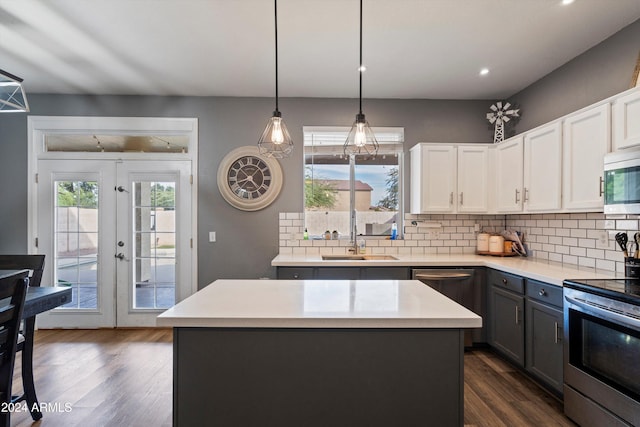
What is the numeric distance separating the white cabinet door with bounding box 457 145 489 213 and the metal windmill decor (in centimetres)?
31

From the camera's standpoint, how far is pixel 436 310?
1.47 m

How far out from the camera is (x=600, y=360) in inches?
73.8

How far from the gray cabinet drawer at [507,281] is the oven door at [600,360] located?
0.53 m

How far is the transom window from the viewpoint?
12.9 feet

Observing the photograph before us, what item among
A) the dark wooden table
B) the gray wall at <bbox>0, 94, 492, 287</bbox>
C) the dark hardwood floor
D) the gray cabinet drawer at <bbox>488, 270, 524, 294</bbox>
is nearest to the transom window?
the gray wall at <bbox>0, 94, 492, 287</bbox>

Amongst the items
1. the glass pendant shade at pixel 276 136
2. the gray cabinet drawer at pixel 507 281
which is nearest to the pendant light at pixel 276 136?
the glass pendant shade at pixel 276 136

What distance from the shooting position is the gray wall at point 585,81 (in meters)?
2.38

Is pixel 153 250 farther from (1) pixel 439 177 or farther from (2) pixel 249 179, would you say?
(1) pixel 439 177

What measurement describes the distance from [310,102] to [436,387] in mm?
3257

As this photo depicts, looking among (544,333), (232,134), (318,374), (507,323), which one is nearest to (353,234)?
(507,323)

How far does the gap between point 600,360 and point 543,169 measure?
1577 mm

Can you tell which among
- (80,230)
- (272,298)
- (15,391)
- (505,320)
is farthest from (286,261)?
(80,230)

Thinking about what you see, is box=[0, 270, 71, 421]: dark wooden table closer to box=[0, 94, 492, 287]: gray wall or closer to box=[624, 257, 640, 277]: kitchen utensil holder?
box=[0, 94, 492, 287]: gray wall

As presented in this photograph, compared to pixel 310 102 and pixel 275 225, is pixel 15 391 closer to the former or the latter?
pixel 275 225
